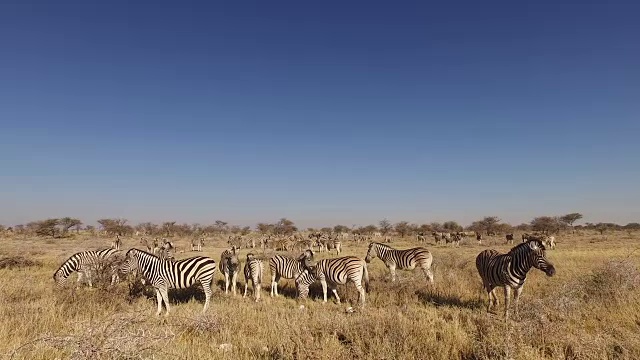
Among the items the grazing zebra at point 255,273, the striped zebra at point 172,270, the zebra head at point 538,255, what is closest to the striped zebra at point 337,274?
the grazing zebra at point 255,273

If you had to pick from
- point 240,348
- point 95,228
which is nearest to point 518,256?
point 240,348

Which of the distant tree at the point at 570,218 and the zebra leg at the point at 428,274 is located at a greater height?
the distant tree at the point at 570,218

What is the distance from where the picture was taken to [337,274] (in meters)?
11.8

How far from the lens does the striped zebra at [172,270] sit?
412 inches

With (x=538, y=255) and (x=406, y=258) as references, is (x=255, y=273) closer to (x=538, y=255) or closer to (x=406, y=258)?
(x=406, y=258)

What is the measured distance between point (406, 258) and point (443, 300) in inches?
165

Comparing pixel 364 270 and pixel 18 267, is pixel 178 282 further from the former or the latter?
pixel 18 267

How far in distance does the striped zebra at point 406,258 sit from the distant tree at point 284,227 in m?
52.6

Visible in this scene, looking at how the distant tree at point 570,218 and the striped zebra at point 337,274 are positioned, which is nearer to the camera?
the striped zebra at point 337,274

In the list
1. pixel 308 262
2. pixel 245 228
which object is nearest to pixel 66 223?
pixel 245 228

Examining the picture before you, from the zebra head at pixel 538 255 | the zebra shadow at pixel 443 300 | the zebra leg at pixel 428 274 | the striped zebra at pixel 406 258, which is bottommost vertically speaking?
the zebra shadow at pixel 443 300

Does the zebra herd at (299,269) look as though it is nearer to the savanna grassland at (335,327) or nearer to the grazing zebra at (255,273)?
the grazing zebra at (255,273)

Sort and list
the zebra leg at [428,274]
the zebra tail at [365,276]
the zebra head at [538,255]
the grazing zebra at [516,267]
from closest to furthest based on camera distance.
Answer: the zebra head at [538,255]
the grazing zebra at [516,267]
the zebra tail at [365,276]
the zebra leg at [428,274]

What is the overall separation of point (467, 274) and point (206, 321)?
12179mm
